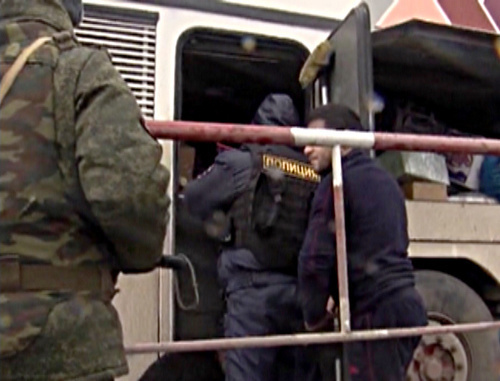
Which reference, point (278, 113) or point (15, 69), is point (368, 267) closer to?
point (278, 113)

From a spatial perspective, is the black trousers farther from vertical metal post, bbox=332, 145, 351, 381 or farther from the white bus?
the white bus

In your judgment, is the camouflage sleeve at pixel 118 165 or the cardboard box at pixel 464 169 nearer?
the camouflage sleeve at pixel 118 165

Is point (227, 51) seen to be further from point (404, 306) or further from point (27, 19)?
point (27, 19)

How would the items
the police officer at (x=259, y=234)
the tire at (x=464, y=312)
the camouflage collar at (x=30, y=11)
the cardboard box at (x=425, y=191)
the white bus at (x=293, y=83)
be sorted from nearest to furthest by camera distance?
the camouflage collar at (x=30, y=11)
the police officer at (x=259, y=234)
the white bus at (x=293, y=83)
the tire at (x=464, y=312)
the cardboard box at (x=425, y=191)

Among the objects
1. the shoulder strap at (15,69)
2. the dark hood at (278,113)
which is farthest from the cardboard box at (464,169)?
the shoulder strap at (15,69)

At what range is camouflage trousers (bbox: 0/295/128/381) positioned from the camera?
1659 mm

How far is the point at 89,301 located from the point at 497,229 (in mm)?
2849

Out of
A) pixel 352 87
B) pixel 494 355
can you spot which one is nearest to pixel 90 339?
pixel 352 87

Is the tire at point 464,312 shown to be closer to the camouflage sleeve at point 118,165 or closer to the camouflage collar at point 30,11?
the camouflage sleeve at point 118,165

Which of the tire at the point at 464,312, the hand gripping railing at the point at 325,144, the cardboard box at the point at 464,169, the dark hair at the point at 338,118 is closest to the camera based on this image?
the hand gripping railing at the point at 325,144

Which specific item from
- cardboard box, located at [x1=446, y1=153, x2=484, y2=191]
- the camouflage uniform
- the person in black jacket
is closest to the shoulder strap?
the camouflage uniform

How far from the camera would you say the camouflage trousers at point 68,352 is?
1659 millimetres

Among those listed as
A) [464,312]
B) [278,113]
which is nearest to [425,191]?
[464,312]

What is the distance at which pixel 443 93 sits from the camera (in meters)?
4.77
